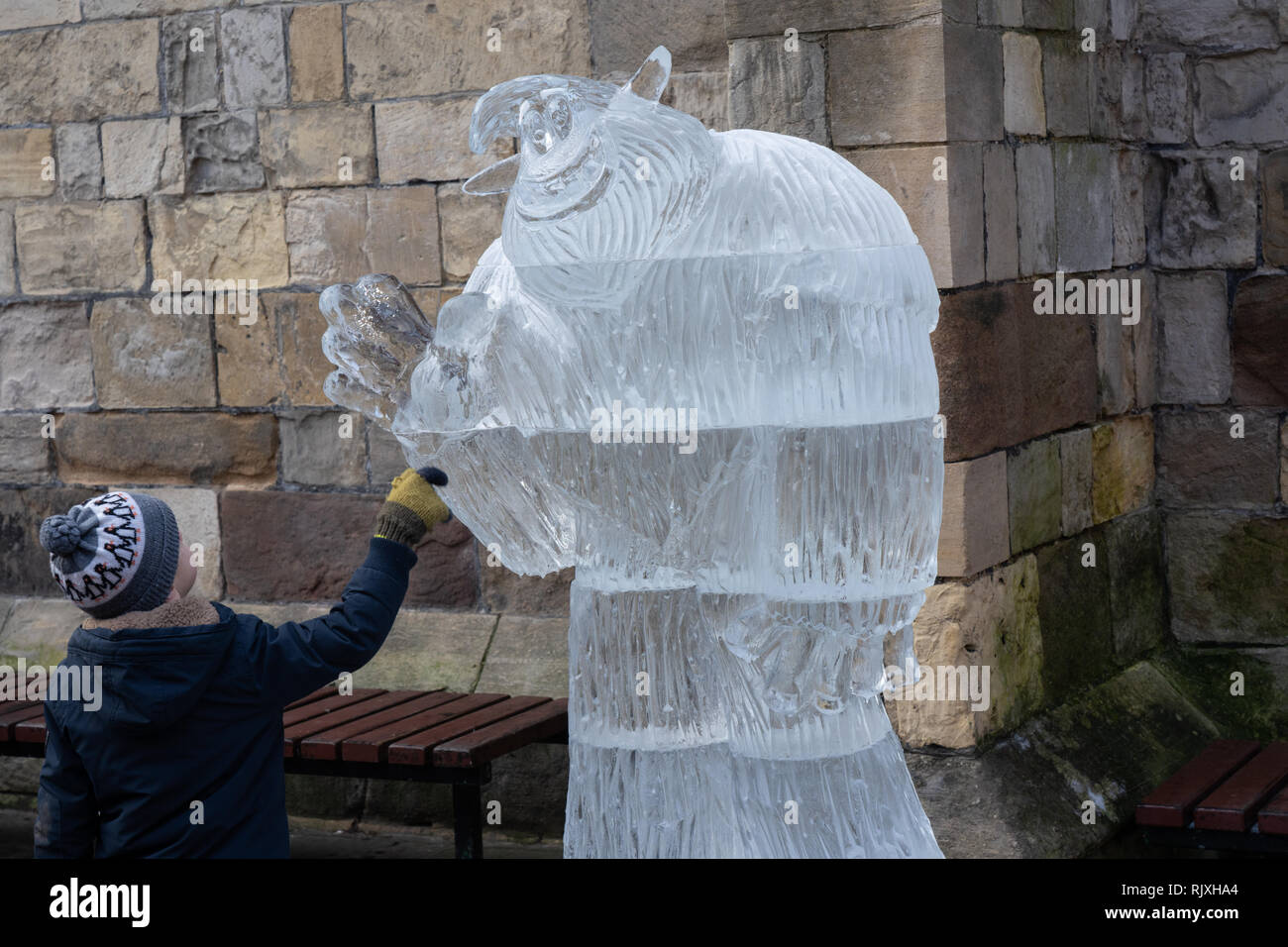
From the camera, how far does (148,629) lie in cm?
231

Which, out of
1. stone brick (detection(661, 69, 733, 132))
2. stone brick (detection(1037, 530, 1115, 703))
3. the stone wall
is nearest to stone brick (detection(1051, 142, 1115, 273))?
the stone wall

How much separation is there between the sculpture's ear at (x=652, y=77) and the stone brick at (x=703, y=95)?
186cm

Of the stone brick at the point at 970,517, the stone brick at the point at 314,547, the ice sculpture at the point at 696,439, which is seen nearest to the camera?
the ice sculpture at the point at 696,439

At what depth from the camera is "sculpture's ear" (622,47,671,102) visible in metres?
2.06

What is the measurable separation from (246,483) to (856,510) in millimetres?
2837

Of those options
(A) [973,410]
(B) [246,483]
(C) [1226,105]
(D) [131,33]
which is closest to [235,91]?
(D) [131,33]

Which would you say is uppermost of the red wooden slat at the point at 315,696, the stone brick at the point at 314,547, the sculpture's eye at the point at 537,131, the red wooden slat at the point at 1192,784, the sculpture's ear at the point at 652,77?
the sculpture's ear at the point at 652,77

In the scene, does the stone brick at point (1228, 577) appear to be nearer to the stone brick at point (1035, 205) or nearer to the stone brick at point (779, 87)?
the stone brick at point (1035, 205)

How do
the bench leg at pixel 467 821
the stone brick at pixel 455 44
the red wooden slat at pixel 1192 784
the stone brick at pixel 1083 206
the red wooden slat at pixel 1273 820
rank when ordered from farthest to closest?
1. the stone brick at pixel 455 44
2. the stone brick at pixel 1083 206
3. the bench leg at pixel 467 821
4. the red wooden slat at pixel 1192 784
5. the red wooden slat at pixel 1273 820

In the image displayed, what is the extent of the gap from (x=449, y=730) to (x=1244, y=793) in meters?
1.72

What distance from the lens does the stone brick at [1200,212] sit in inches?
167

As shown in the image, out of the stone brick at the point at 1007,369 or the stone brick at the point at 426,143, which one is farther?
the stone brick at the point at 426,143

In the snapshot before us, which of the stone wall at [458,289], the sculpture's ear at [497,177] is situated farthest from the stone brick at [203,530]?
the sculpture's ear at [497,177]

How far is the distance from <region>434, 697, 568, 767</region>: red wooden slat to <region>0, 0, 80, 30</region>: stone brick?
8.01ft
